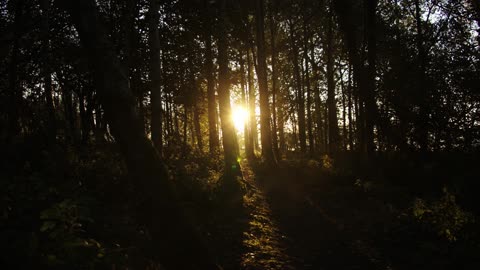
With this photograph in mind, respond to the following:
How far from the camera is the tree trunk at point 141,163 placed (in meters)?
3.88

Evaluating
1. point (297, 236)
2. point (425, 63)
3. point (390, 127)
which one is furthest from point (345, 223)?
point (425, 63)

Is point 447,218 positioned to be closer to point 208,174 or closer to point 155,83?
point 208,174

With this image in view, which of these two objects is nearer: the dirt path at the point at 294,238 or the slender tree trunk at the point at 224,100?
the dirt path at the point at 294,238

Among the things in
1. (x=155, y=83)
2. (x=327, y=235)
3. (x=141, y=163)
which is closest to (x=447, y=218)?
(x=327, y=235)

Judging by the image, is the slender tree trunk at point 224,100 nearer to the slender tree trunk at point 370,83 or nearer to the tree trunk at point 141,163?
the slender tree trunk at point 370,83

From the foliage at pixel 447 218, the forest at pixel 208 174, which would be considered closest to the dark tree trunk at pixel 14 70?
the forest at pixel 208 174

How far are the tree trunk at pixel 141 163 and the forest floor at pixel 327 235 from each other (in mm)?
1931

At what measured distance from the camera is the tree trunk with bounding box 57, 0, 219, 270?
3.88 meters

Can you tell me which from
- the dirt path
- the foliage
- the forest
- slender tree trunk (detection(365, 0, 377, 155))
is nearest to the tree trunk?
the forest

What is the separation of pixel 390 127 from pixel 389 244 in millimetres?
9712

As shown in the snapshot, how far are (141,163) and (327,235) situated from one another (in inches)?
191

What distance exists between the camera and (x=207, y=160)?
16719 mm

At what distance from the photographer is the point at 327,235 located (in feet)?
24.4

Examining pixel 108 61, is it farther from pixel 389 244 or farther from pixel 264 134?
pixel 264 134
